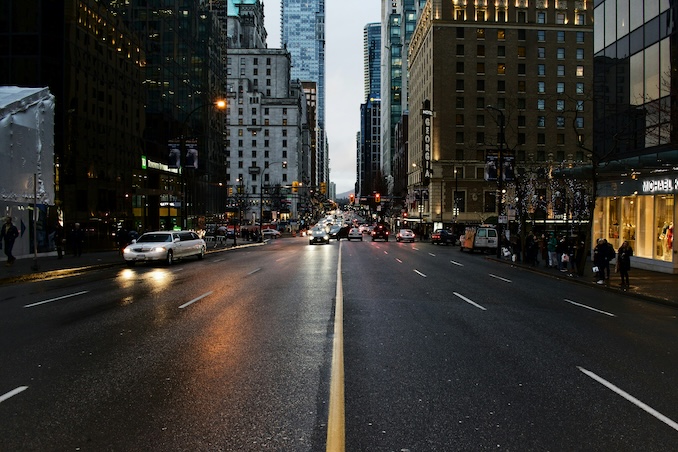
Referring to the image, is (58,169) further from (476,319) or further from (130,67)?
(476,319)

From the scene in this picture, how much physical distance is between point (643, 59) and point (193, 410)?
29579mm

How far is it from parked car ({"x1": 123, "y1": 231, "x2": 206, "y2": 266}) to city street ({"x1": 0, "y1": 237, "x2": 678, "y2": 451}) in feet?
37.3

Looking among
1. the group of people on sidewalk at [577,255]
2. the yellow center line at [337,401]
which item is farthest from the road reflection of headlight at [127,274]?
the group of people on sidewalk at [577,255]

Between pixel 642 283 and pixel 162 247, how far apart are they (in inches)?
833

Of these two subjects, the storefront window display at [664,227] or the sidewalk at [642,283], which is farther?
the storefront window display at [664,227]

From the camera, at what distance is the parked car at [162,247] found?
87.7 feet

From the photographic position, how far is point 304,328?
10805mm

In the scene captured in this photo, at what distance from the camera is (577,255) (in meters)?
25.6

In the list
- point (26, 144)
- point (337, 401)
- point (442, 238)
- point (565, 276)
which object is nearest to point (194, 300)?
point (337, 401)

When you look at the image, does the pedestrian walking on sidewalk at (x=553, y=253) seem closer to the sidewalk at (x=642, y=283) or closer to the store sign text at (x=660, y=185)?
the sidewalk at (x=642, y=283)

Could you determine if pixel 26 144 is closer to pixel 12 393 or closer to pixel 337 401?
pixel 12 393

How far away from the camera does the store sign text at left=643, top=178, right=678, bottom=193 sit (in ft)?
82.3

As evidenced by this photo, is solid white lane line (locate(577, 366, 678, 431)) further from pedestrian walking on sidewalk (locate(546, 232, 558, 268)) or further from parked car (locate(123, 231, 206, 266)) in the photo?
pedestrian walking on sidewalk (locate(546, 232, 558, 268))

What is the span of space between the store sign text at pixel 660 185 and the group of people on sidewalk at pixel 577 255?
3540 mm
